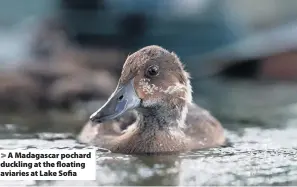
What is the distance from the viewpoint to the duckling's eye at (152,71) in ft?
20.9

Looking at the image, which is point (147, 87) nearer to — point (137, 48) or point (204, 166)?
point (204, 166)

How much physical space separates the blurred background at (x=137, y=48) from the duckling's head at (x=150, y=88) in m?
2.57

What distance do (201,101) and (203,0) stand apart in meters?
3.90

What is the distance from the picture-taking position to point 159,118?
6.49 m

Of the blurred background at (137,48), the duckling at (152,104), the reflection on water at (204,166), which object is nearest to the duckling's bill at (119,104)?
the duckling at (152,104)

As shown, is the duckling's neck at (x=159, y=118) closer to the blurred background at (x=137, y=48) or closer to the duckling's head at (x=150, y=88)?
the duckling's head at (x=150, y=88)

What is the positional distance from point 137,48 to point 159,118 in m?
6.78

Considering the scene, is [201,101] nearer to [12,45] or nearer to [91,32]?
[91,32]

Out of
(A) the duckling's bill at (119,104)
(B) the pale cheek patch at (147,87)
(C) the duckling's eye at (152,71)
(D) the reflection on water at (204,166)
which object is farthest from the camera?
(C) the duckling's eye at (152,71)

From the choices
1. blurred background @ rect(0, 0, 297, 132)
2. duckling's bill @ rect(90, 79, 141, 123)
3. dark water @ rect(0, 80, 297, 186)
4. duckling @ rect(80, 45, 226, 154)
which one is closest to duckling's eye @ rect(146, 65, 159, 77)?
duckling @ rect(80, 45, 226, 154)

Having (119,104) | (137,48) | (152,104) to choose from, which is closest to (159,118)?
(152,104)

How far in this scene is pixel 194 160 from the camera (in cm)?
611

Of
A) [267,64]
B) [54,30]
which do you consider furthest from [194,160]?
[54,30]

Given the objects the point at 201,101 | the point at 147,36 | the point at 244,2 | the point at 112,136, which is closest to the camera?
the point at 112,136
